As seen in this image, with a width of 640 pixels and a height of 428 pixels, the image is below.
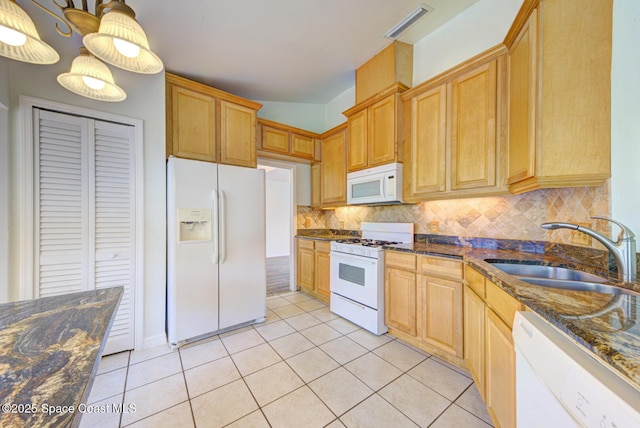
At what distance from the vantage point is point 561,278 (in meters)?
1.42

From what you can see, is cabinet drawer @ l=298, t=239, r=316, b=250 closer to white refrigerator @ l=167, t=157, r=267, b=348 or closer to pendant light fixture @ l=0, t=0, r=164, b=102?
white refrigerator @ l=167, t=157, r=267, b=348

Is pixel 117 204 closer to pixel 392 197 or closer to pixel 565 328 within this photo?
pixel 392 197

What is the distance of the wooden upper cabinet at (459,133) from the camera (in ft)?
6.10

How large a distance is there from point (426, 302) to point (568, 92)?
5.59ft

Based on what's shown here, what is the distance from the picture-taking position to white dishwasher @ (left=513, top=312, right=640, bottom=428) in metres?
0.49

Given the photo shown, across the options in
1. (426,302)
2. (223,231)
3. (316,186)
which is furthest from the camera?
(316,186)

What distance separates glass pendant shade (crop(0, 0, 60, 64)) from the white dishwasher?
6.70 feet

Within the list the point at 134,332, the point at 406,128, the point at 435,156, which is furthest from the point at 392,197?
the point at 134,332

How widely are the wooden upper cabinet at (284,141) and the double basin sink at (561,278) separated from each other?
9.03 ft

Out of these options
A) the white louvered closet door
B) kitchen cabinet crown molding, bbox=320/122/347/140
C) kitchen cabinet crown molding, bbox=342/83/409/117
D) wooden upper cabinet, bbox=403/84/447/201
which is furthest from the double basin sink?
the white louvered closet door

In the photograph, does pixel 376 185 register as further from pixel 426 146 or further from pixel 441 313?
pixel 441 313

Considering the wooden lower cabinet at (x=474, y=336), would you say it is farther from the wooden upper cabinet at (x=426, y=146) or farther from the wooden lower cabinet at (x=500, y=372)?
the wooden upper cabinet at (x=426, y=146)

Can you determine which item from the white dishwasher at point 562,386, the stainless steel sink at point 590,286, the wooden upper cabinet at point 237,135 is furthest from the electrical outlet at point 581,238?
the wooden upper cabinet at point 237,135

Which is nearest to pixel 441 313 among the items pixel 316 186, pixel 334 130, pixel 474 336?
pixel 474 336
